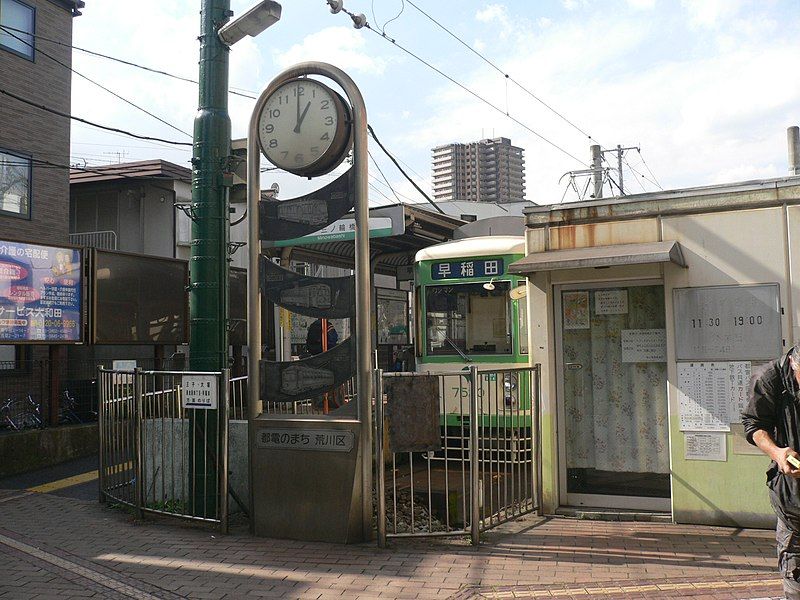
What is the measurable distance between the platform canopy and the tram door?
487 millimetres

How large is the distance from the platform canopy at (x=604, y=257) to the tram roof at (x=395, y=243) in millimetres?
4852

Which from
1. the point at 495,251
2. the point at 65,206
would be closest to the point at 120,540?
the point at 495,251

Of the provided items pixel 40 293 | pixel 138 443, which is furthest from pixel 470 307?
pixel 40 293

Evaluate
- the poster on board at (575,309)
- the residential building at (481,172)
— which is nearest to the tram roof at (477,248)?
the poster on board at (575,309)

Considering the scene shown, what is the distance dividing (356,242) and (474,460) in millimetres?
2193

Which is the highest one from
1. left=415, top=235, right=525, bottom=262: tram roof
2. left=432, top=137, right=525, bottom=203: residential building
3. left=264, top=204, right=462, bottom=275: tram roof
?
left=432, top=137, right=525, bottom=203: residential building

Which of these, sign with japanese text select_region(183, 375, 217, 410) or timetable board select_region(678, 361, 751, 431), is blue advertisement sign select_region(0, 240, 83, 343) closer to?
sign with japanese text select_region(183, 375, 217, 410)

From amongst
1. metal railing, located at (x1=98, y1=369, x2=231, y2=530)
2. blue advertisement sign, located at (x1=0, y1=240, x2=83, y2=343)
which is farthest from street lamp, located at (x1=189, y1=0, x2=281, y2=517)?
blue advertisement sign, located at (x1=0, y1=240, x2=83, y2=343)

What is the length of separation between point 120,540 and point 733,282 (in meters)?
6.15

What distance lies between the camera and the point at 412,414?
263 inches

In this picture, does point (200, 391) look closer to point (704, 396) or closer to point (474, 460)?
point (474, 460)

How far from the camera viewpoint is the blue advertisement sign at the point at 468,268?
10781 mm

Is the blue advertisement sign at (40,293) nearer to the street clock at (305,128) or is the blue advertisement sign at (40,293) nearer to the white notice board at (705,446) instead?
the street clock at (305,128)

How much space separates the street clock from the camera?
7086 millimetres
